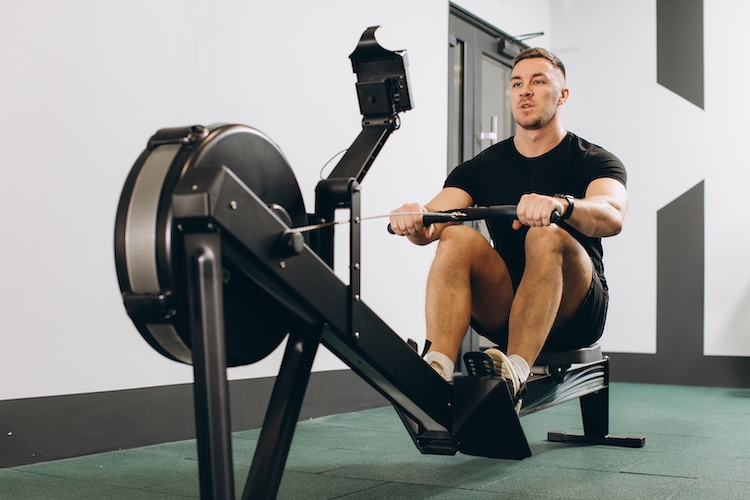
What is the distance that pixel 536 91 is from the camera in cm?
234

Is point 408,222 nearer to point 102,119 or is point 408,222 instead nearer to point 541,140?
point 541,140

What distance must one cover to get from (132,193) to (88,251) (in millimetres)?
1155

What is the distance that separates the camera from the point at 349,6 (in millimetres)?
3385

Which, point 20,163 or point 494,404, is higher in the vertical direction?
point 20,163

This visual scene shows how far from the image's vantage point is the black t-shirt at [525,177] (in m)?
2.28

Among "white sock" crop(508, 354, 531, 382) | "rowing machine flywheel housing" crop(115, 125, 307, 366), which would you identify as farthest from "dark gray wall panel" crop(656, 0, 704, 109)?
"rowing machine flywheel housing" crop(115, 125, 307, 366)

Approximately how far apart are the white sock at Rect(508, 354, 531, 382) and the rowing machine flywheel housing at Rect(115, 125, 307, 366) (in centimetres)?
69

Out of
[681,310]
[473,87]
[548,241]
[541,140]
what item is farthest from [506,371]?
[681,310]

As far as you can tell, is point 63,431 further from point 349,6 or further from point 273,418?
point 349,6

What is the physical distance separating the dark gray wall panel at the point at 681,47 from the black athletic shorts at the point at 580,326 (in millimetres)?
3187

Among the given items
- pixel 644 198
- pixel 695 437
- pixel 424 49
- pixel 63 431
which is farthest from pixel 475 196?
pixel 644 198

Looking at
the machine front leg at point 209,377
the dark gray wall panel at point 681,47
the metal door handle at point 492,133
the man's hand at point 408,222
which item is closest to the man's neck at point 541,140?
the man's hand at point 408,222

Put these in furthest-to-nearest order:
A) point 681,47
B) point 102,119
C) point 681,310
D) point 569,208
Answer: point 681,47, point 681,310, point 102,119, point 569,208

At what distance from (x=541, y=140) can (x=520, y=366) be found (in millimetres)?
830
